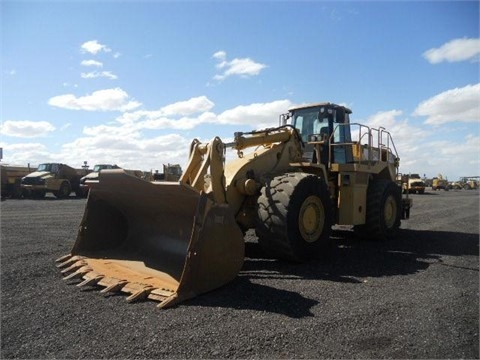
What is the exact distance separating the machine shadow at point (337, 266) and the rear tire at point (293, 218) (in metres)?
0.26

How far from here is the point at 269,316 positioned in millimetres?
4188

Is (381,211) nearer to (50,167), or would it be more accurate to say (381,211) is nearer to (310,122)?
(310,122)

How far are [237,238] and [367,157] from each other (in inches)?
208

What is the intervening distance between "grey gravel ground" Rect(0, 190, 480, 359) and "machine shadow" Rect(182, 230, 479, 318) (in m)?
0.02

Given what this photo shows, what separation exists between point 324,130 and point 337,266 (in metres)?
3.62

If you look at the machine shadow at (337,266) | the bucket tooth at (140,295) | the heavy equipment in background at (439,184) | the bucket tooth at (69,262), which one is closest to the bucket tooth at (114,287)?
the bucket tooth at (140,295)

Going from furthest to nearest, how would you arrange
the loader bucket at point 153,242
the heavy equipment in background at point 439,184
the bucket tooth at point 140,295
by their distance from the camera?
the heavy equipment in background at point 439,184 < the loader bucket at point 153,242 < the bucket tooth at point 140,295

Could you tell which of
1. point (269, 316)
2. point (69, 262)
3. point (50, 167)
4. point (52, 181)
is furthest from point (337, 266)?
point (50, 167)

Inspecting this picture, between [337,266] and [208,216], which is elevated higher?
[208,216]

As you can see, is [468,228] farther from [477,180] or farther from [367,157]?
[477,180]

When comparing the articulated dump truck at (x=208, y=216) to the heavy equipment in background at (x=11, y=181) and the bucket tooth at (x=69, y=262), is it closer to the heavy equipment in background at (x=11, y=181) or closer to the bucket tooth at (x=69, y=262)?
the bucket tooth at (x=69, y=262)

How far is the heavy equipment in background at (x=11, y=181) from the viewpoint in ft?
83.3

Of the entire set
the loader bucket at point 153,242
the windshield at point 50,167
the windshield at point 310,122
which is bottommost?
the loader bucket at point 153,242

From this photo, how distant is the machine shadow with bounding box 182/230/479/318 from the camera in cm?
460
